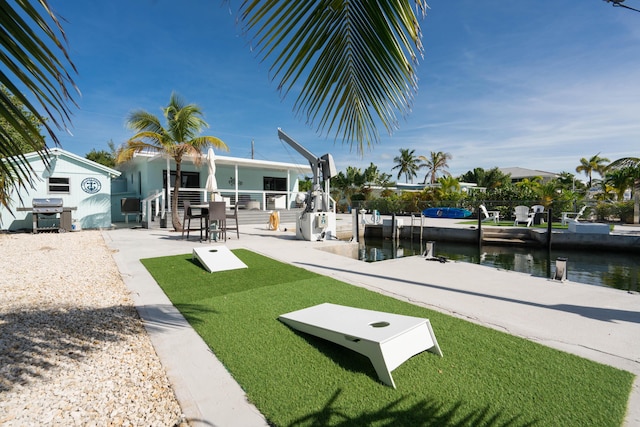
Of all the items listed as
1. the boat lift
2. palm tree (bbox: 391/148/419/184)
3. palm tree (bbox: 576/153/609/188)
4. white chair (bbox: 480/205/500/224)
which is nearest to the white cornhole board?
the boat lift

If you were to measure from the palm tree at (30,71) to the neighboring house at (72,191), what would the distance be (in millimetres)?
15010

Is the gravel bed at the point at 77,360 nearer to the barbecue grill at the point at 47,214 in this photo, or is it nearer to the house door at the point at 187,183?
the barbecue grill at the point at 47,214

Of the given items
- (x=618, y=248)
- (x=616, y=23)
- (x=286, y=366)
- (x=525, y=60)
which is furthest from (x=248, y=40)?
(x=618, y=248)

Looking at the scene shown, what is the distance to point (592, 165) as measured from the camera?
4184 cm

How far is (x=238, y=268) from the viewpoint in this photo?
604 centimetres

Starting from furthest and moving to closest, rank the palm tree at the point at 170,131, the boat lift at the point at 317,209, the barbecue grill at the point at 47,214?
1. the palm tree at the point at 170,131
2. the barbecue grill at the point at 47,214
3. the boat lift at the point at 317,209

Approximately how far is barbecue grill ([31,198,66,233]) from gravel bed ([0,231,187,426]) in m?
8.59

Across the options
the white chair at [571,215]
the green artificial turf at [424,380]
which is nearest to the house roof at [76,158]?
the green artificial turf at [424,380]

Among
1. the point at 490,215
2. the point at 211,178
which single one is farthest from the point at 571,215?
the point at 211,178

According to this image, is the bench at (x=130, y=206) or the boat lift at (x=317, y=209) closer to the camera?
the boat lift at (x=317, y=209)

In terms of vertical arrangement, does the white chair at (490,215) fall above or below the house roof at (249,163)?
below

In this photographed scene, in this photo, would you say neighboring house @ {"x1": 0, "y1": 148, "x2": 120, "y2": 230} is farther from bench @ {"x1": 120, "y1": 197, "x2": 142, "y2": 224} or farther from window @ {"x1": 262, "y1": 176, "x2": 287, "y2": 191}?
window @ {"x1": 262, "y1": 176, "x2": 287, "y2": 191}

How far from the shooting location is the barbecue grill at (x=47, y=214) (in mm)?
11898

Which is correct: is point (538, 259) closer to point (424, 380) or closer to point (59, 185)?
point (424, 380)
